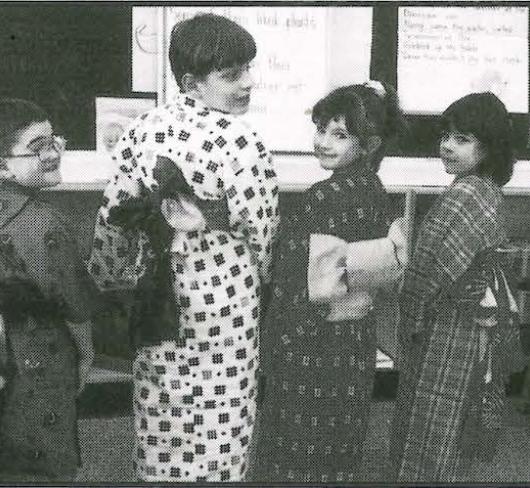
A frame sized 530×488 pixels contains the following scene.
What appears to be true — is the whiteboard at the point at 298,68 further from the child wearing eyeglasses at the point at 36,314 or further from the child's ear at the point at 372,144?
the child wearing eyeglasses at the point at 36,314

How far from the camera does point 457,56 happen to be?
2295mm

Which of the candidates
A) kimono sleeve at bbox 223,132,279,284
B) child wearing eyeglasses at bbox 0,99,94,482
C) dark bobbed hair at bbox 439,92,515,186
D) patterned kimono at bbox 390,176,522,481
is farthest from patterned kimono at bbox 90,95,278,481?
dark bobbed hair at bbox 439,92,515,186

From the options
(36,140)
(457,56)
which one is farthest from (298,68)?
(36,140)

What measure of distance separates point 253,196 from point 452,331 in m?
0.67

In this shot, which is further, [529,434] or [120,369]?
[529,434]

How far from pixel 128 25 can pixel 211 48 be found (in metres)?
0.48

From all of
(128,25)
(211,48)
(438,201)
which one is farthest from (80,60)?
(438,201)

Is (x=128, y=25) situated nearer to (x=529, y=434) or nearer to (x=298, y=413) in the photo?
(x=298, y=413)

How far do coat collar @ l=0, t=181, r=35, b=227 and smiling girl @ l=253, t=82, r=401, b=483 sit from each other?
64 centimetres

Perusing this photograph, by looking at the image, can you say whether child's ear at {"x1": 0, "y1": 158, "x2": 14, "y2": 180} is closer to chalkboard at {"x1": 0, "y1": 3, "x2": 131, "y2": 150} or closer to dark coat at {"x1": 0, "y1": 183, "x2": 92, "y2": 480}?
dark coat at {"x1": 0, "y1": 183, "x2": 92, "y2": 480}

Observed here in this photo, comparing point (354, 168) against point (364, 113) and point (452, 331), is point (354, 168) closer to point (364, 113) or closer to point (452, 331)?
point (364, 113)

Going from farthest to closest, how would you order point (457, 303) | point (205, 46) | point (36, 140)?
point (457, 303)
point (36, 140)
point (205, 46)

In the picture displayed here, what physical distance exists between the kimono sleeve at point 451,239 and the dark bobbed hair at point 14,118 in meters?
1.04

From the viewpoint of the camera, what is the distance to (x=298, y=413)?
6.73 feet
